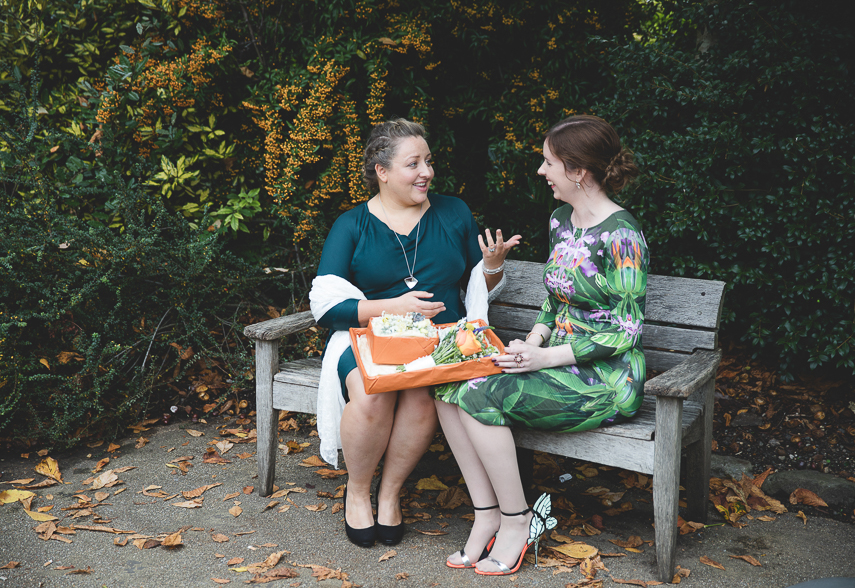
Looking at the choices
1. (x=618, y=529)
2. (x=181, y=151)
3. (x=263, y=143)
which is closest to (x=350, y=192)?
(x=263, y=143)

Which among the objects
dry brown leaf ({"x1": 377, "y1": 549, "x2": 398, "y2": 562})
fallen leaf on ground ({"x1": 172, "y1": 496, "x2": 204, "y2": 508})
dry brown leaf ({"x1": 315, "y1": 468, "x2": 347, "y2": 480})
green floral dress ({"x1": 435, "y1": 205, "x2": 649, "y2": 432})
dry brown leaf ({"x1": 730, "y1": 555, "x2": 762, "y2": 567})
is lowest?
dry brown leaf ({"x1": 377, "y1": 549, "x2": 398, "y2": 562})

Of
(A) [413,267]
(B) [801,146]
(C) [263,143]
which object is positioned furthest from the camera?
(C) [263,143]

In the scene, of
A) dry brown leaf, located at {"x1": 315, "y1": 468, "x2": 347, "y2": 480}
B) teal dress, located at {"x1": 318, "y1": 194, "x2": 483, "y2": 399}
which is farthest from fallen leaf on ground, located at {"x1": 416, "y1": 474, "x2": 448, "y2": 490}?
teal dress, located at {"x1": 318, "y1": 194, "x2": 483, "y2": 399}

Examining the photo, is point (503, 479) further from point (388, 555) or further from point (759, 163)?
point (759, 163)

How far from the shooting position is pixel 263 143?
458 centimetres

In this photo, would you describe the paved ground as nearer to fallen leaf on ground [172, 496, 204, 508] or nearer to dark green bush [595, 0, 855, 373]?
fallen leaf on ground [172, 496, 204, 508]

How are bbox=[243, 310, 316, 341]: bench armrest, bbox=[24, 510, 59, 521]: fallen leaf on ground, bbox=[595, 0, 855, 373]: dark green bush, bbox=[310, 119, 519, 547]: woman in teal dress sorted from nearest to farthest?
1. bbox=[310, 119, 519, 547]: woman in teal dress
2. bbox=[24, 510, 59, 521]: fallen leaf on ground
3. bbox=[243, 310, 316, 341]: bench armrest
4. bbox=[595, 0, 855, 373]: dark green bush

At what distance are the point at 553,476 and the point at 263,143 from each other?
2.75 metres

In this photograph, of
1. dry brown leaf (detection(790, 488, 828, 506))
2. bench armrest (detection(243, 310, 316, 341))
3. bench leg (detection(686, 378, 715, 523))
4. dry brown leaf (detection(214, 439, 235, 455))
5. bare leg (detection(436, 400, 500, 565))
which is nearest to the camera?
bare leg (detection(436, 400, 500, 565))

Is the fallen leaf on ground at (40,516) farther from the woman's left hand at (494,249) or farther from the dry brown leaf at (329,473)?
the woman's left hand at (494,249)

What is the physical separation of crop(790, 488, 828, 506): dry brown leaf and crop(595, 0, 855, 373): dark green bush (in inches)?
27.1

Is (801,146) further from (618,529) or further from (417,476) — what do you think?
(417,476)

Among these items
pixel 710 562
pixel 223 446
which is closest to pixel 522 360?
pixel 710 562

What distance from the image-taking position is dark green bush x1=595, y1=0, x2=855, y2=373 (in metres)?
3.47
